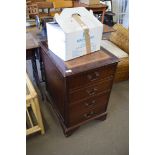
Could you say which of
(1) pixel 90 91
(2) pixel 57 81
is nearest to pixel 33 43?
(2) pixel 57 81

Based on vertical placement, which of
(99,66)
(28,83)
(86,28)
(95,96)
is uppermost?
(86,28)

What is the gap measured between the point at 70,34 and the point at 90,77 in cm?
35

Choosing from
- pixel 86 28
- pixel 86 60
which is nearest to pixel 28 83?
pixel 86 60

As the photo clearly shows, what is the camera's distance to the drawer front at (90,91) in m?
1.27

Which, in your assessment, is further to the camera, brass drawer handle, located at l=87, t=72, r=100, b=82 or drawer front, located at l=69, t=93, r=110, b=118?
drawer front, located at l=69, t=93, r=110, b=118

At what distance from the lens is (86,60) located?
48.4 inches

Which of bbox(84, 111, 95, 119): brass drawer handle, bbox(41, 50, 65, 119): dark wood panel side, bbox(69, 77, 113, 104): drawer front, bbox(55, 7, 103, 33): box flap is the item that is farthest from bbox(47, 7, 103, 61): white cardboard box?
bbox(84, 111, 95, 119): brass drawer handle

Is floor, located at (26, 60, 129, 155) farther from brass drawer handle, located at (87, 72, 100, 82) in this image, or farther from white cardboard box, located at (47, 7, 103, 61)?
white cardboard box, located at (47, 7, 103, 61)

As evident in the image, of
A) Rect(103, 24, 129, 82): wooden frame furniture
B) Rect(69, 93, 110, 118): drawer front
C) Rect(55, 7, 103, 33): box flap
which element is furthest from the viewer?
Rect(103, 24, 129, 82): wooden frame furniture

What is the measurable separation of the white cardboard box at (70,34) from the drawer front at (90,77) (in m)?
0.16

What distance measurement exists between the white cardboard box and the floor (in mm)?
781

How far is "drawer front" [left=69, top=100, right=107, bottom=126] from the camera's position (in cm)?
140
